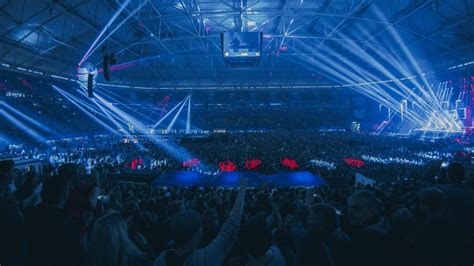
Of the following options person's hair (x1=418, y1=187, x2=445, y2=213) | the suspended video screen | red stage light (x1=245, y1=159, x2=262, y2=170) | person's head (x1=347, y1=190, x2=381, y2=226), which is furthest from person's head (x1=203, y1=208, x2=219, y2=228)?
the suspended video screen

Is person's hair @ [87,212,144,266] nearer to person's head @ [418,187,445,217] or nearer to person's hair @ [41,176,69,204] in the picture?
person's hair @ [41,176,69,204]

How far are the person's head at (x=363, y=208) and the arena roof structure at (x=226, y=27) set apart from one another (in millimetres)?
15867

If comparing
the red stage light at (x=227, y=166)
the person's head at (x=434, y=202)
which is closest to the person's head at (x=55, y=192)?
the person's head at (x=434, y=202)

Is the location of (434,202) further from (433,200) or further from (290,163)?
(290,163)

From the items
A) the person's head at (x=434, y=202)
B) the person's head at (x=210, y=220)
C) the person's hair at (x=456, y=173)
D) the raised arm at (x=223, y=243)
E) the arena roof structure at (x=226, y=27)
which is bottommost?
the person's head at (x=210, y=220)

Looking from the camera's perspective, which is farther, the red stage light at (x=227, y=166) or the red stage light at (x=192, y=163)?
the red stage light at (x=192, y=163)

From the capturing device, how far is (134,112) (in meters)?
41.6

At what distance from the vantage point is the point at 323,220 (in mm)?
1714

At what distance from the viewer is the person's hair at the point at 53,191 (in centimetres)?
209

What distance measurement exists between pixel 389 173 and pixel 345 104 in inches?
1460

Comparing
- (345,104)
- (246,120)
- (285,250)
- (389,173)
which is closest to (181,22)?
(389,173)

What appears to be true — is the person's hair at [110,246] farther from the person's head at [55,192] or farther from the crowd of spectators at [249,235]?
the person's head at [55,192]

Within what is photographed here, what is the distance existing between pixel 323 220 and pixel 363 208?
1.24 feet

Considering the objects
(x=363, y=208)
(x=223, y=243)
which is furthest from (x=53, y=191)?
(x=363, y=208)
